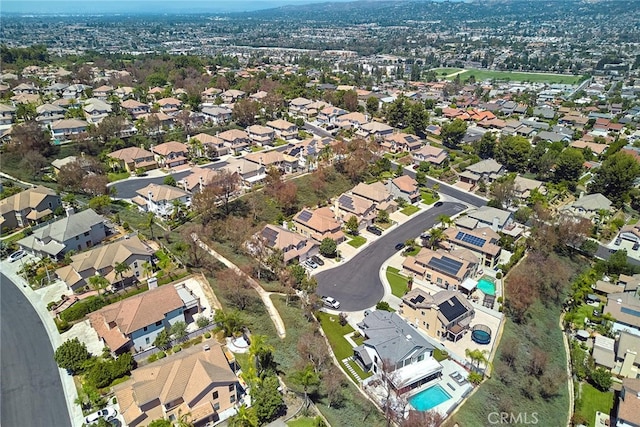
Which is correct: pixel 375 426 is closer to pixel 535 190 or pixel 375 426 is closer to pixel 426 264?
pixel 426 264

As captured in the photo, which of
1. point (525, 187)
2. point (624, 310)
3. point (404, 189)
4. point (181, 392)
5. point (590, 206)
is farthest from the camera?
point (525, 187)

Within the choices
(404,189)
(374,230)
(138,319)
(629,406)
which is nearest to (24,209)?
(138,319)

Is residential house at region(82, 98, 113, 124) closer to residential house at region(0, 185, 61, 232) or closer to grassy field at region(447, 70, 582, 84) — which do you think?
residential house at region(0, 185, 61, 232)

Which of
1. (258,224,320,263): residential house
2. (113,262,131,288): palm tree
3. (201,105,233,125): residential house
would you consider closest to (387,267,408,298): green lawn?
(258,224,320,263): residential house

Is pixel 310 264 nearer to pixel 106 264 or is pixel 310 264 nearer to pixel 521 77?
pixel 106 264

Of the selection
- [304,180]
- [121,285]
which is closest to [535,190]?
[304,180]

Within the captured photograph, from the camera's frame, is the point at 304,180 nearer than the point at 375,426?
No

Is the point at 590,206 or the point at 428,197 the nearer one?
the point at 590,206
